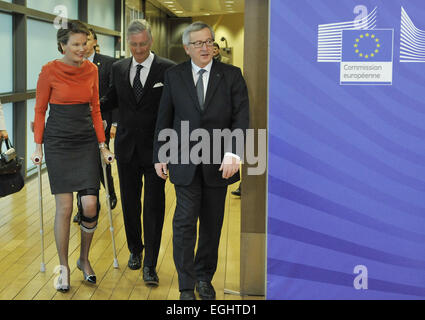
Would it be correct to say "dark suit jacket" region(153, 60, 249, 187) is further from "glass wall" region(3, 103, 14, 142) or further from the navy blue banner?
"glass wall" region(3, 103, 14, 142)

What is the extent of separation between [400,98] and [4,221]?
401cm

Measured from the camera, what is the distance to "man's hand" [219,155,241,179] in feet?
11.7

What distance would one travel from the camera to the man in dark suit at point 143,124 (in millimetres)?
4289

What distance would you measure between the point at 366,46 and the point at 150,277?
6.76ft

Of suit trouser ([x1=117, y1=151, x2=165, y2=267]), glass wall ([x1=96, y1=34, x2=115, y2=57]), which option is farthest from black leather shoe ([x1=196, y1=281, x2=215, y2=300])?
glass wall ([x1=96, y1=34, x2=115, y2=57])

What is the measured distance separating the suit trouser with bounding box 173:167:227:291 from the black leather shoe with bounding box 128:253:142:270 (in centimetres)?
83

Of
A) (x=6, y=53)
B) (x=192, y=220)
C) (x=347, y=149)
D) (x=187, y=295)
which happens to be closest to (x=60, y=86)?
(x=192, y=220)

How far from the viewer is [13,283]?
13.8 feet

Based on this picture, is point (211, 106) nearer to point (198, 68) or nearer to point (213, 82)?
point (213, 82)

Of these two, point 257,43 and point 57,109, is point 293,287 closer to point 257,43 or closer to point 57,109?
point 257,43

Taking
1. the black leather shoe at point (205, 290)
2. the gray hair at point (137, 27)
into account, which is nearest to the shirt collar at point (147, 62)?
the gray hair at point (137, 27)

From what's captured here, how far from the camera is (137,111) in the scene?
14.2 ft

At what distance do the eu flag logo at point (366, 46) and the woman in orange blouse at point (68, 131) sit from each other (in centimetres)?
166
